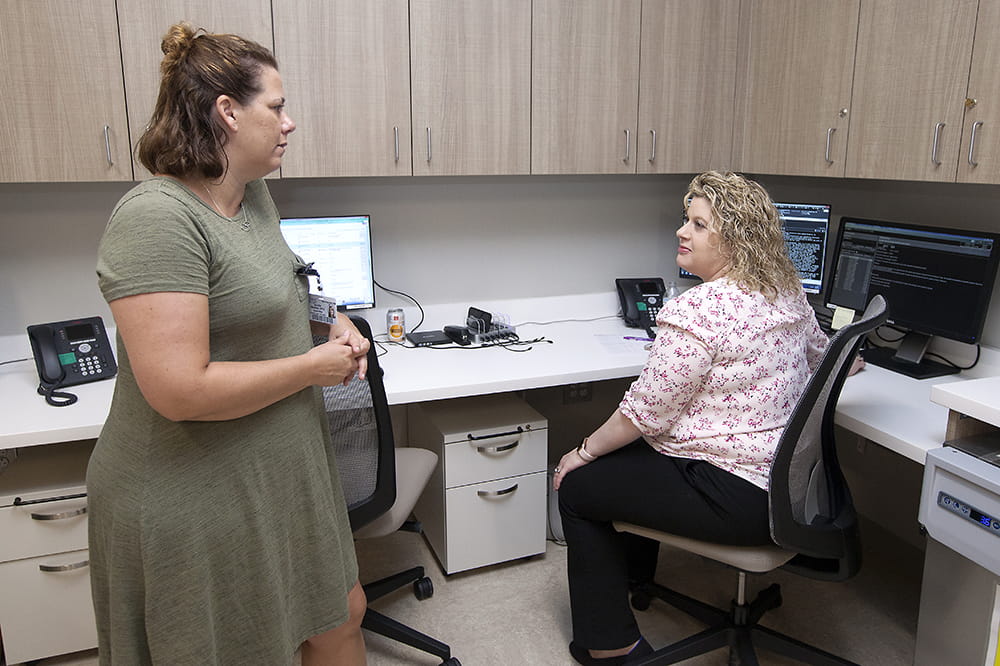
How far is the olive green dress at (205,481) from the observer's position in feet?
3.86

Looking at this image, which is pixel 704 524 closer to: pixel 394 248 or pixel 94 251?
pixel 394 248

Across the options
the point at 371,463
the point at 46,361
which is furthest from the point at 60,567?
the point at 371,463

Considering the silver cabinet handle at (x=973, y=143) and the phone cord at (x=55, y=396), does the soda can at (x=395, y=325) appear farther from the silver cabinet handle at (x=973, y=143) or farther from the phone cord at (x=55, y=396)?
the silver cabinet handle at (x=973, y=143)

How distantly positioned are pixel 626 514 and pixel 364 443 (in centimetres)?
67

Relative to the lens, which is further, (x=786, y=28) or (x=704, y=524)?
(x=786, y=28)

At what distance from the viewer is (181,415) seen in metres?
1.20

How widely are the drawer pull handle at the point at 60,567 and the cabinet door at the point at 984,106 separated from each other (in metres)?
2.58

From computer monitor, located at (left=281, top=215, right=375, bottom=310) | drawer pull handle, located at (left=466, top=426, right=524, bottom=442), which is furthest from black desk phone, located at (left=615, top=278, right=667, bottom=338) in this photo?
computer monitor, located at (left=281, top=215, right=375, bottom=310)

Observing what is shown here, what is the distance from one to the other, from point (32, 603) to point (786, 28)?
2894 millimetres

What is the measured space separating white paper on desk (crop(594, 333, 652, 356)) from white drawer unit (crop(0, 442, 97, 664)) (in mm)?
1627

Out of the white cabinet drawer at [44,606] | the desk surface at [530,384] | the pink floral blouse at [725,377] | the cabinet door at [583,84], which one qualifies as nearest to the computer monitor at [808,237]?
the desk surface at [530,384]

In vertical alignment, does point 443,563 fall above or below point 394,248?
below

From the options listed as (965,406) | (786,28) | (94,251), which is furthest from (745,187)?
(94,251)

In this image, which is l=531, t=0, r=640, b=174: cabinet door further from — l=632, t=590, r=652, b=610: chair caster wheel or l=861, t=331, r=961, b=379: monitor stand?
l=632, t=590, r=652, b=610: chair caster wheel
